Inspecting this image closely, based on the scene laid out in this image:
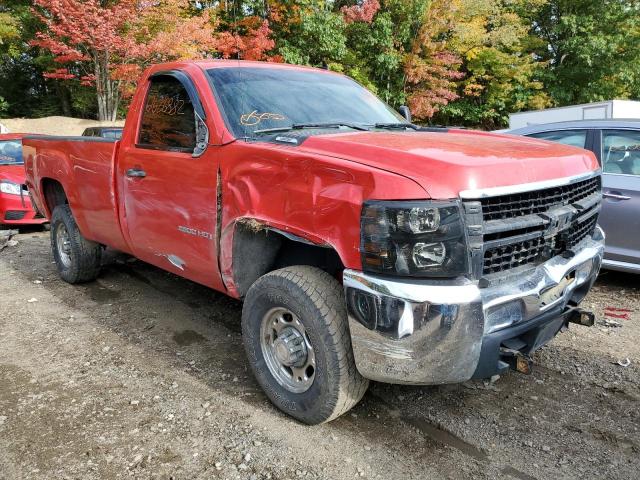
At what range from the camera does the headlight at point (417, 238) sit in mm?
2172

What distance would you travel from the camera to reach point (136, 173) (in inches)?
150

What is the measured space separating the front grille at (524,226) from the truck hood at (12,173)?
7.94 meters

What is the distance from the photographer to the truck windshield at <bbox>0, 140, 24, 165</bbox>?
8.76 m

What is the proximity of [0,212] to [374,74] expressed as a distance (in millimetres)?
16211

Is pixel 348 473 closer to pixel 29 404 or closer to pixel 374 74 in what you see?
pixel 29 404

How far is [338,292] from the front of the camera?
260cm

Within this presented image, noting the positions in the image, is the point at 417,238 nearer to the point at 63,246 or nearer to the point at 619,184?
the point at 619,184

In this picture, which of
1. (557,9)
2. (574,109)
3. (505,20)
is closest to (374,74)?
(505,20)

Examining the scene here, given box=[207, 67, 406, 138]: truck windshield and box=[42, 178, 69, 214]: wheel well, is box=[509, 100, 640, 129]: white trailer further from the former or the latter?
box=[42, 178, 69, 214]: wheel well

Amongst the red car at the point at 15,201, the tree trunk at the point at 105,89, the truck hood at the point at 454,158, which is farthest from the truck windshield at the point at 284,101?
the tree trunk at the point at 105,89

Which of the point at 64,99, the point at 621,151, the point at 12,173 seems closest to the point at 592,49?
the point at 621,151

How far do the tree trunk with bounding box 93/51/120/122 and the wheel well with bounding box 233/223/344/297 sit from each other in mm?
17392

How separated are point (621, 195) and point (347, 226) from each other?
3.66 m

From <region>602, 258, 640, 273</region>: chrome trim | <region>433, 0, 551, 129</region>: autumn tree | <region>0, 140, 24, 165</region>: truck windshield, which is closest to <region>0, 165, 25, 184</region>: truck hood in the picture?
<region>0, 140, 24, 165</region>: truck windshield
